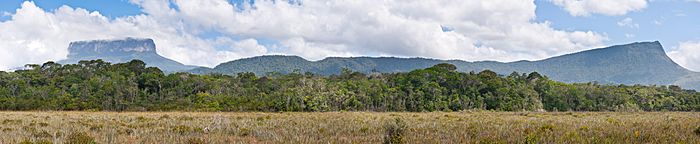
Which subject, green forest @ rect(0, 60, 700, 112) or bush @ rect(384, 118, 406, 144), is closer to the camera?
bush @ rect(384, 118, 406, 144)

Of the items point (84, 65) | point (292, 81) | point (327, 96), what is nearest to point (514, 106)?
point (327, 96)

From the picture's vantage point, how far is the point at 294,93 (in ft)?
175

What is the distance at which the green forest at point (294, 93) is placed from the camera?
51.2 m

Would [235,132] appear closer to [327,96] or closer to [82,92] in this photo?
[327,96]

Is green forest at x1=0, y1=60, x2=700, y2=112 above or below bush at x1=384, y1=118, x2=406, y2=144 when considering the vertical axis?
below

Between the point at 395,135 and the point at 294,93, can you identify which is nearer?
the point at 395,135

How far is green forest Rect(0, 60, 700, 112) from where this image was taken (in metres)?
51.2

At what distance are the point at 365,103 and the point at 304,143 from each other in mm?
46726

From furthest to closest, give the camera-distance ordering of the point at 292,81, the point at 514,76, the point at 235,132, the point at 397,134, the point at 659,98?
the point at 514,76
the point at 659,98
the point at 292,81
the point at 235,132
the point at 397,134

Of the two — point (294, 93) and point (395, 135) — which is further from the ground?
point (395, 135)

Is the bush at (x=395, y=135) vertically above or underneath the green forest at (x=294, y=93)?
above

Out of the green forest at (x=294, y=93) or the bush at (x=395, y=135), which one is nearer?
the bush at (x=395, y=135)

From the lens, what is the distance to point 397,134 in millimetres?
10156

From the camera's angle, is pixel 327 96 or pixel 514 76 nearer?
pixel 327 96
